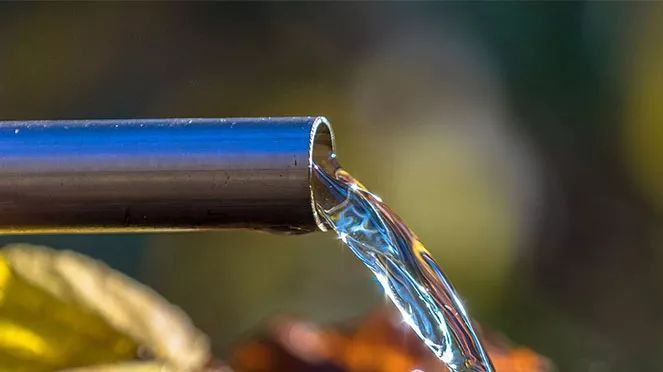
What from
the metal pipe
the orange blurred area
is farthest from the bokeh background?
the metal pipe

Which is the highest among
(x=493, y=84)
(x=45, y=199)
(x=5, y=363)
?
(x=45, y=199)

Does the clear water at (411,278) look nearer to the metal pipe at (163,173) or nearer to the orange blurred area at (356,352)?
the metal pipe at (163,173)

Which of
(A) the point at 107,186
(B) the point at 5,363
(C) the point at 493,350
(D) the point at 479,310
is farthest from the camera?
(D) the point at 479,310

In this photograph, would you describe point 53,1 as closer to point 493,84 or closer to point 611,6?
point 493,84

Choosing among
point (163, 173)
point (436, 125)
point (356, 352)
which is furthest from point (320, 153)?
point (436, 125)

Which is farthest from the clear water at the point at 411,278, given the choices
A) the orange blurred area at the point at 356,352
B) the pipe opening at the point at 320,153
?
the orange blurred area at the point at 356,352

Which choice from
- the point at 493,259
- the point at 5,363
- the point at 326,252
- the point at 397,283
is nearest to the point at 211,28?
the point at 326,252
